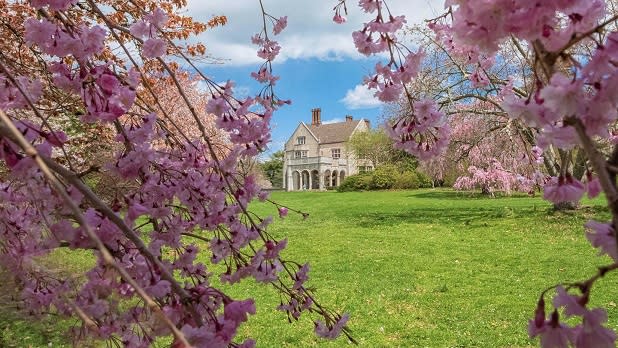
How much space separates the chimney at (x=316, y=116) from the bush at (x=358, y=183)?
20.8 metres

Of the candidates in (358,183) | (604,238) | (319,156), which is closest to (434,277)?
(604,238)

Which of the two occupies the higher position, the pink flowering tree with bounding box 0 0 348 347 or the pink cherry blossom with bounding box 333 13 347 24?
the pink cherry blossom with bounding box 333 13 347 24

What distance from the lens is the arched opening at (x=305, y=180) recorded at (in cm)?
5059

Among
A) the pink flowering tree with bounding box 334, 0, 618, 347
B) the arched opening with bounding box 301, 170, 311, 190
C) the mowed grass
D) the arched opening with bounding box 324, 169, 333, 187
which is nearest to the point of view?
the pink flowering tree with bounding box 334, 0, 618, 347

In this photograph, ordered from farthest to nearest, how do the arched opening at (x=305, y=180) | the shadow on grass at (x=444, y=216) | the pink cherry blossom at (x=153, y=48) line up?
the arched opening at (x=305, y=180) → the shadow on grass at (x=444, y=216) → the pink cherry blossom at (x=153, y=48)

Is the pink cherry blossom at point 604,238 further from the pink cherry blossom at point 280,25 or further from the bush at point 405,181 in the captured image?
the bush at point 405,181

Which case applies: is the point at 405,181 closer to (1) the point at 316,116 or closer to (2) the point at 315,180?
(2) the point at 315,180

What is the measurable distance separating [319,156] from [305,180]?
3620mm

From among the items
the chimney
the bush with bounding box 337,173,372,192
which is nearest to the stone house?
the chimney

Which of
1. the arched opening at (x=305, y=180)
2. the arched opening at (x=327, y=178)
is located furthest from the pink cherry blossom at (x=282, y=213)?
the arched opening at (x=305, y=180)

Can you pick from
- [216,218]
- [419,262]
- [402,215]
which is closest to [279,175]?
[402,215]

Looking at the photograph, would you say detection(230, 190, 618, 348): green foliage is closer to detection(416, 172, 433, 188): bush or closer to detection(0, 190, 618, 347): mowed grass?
detection(0, 190, 618, 347): mowed grass

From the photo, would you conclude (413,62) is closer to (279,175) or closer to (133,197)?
(133,197)

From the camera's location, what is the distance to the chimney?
5638cm
